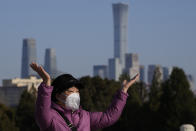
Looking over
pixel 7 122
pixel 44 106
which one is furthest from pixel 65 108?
pixel 7 122

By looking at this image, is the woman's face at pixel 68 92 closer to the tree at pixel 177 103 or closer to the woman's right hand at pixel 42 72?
the woman's right hand at pixel 42 72

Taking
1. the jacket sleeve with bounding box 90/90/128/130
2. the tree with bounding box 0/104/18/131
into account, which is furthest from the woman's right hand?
the tree with bounding box 0/104/18/131

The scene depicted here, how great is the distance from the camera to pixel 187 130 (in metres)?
20.3

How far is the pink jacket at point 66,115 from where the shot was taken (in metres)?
6.80

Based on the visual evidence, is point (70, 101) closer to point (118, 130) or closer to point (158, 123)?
point (158, 123)

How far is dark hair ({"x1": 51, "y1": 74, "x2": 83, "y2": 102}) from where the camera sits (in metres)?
7.12

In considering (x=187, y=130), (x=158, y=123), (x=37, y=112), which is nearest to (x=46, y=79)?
(x=37, y=112)

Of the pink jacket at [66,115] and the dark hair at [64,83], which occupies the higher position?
the dark hair at [64,83]

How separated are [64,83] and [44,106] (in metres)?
0.43

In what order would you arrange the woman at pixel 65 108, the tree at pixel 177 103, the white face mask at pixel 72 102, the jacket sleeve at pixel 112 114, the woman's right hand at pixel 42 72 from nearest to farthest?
1. the woman's right hand at pixel 42 72
2. the woman at pixel 65 108
3. the white face mask at pixel 72 102
4. the jacket sleeve at pixel 112 114
5. the tree at pixel 177 103

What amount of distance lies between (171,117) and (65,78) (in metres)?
35.9

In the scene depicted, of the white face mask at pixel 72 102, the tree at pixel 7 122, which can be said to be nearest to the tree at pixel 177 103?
the tree at pixel 7 122

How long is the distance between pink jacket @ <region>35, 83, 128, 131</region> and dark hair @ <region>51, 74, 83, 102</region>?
0.16 meters

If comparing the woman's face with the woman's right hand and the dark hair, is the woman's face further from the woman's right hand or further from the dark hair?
the woman's right hand
